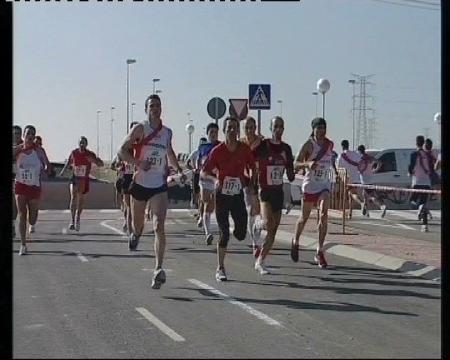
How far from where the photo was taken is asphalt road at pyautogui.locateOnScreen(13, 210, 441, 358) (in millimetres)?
7121

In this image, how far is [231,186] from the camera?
10.4 meters

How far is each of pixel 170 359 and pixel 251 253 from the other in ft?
23.3

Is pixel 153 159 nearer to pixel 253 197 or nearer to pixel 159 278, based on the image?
pixel 159 278

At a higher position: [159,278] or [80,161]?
[80,161]

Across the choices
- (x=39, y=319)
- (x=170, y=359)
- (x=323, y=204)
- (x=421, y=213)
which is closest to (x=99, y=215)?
(x=421, y=213)

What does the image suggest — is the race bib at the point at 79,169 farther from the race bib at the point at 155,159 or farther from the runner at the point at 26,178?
the race bib at the point at 155,159

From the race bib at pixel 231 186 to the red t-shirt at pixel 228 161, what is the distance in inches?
1.6

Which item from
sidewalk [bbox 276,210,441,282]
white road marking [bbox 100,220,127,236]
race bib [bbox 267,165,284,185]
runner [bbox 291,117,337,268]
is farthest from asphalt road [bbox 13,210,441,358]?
white road marking [bbox 100,220,127,236]

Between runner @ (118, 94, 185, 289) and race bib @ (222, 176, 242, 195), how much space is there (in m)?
0.77

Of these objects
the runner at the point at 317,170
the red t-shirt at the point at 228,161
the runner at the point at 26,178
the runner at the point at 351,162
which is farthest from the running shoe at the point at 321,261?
the runner at the point at 351,162

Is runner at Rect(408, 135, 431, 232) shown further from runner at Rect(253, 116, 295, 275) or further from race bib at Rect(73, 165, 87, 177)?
runner at Rect(253, 116, 295, 275)

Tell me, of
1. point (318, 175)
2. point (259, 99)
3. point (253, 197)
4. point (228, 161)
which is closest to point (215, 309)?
point (228, 161)

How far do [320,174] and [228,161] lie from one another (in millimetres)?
1872

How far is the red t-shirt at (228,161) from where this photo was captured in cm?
1037
